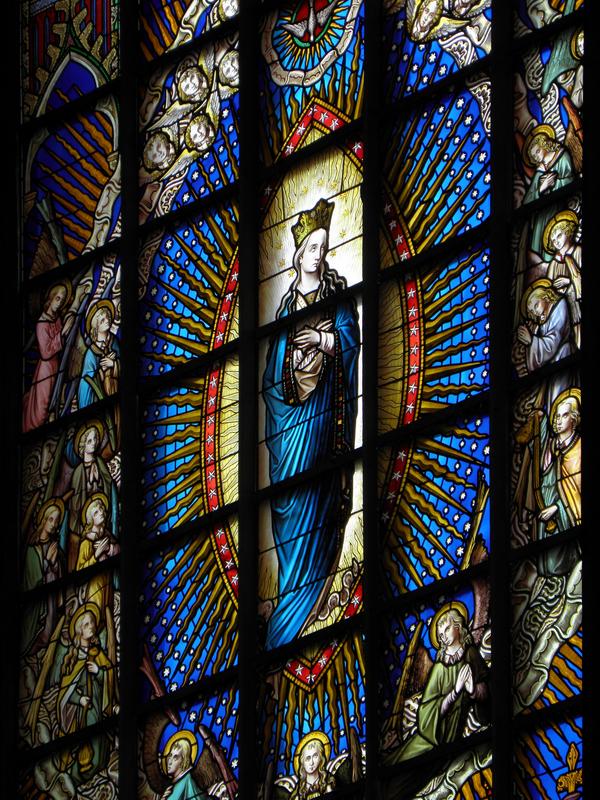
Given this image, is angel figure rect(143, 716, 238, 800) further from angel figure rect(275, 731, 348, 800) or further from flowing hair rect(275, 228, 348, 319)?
flowing hair rect(275, 228, 348, 319)

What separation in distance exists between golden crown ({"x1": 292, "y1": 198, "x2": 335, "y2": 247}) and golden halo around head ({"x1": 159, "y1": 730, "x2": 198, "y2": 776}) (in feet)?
7.40

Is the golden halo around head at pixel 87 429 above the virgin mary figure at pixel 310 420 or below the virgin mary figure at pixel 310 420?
above

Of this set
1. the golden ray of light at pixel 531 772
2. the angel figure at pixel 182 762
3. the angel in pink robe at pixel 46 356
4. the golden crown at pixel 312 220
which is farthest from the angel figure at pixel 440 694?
the angel in pink robe at pixel 46 356

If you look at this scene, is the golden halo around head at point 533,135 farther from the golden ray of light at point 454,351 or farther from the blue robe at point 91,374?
the blue robe at point 91,374

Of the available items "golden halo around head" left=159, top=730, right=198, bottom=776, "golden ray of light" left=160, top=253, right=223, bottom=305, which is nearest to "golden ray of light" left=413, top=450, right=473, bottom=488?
"golden ray of light" left=160, top=253, right=223, bottom=305

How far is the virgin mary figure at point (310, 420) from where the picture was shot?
44.1 feet

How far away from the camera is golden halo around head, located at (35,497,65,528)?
1451 centimetres

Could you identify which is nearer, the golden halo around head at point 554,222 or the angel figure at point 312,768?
the golden halo around head at point 554,222

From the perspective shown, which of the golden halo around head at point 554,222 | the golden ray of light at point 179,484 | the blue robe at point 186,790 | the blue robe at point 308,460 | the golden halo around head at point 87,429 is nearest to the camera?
the golden halo around head at point 554,222

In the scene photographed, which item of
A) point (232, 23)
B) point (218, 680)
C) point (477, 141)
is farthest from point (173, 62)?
point (218, 680)

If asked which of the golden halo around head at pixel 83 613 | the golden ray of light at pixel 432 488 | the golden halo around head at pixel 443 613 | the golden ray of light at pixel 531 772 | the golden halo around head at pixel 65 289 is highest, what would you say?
the golden halo around head at pixel 65 289

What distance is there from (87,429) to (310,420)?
1.38 metres

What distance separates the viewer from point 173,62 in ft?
48.4

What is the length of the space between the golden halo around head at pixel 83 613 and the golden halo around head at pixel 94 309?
52.5 inches
